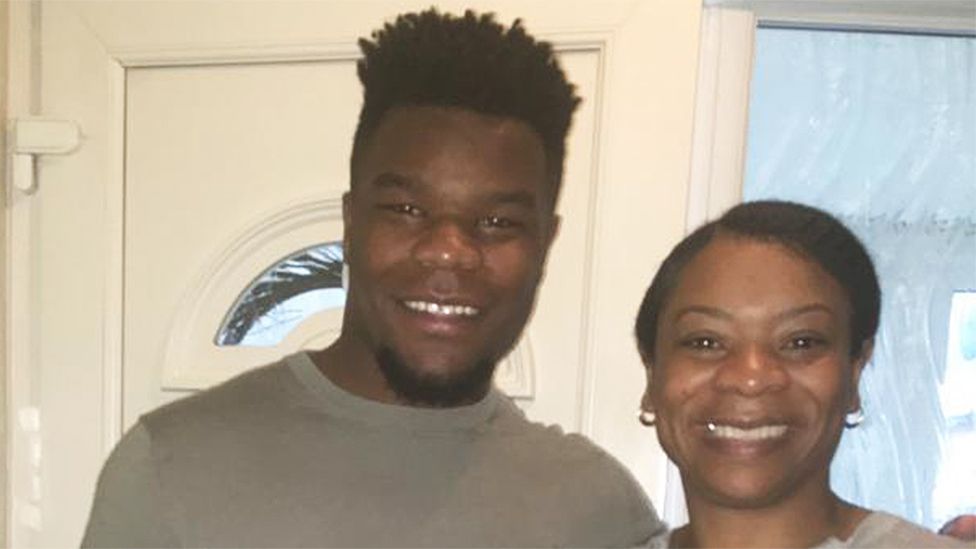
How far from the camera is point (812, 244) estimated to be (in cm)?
94

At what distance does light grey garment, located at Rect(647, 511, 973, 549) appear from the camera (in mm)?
920

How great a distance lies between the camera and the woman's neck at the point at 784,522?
965mm

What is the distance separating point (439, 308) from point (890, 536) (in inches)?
19.0

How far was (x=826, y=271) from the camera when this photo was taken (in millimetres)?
935

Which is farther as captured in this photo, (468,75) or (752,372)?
(468,75)

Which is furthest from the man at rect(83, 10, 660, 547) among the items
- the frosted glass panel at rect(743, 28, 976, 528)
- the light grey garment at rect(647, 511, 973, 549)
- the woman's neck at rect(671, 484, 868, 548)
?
the frosted glass panel at rect(743, 28, 976, 528)

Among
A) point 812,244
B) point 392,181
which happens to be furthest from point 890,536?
Answer: point 392,181

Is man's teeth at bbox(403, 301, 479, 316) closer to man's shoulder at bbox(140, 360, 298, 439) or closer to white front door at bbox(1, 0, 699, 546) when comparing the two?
man's shoulder at bbox(140, 360, 298, 439)

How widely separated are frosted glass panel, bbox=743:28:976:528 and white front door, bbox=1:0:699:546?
18cm

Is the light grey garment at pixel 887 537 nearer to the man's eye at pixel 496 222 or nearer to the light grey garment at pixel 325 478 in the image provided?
the light grey garment at pixel 325 478

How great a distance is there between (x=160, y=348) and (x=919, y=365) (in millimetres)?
1093

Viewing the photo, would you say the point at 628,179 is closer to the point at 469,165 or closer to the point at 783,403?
the point at 469,165

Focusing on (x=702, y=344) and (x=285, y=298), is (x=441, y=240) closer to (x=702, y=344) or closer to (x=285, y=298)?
(x=702, y=344)

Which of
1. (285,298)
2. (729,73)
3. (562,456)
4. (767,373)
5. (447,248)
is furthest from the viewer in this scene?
(285,298)
